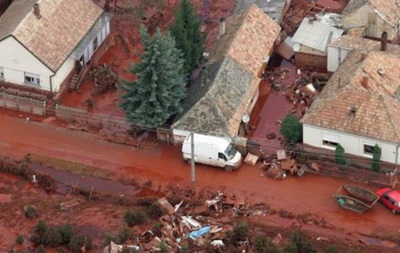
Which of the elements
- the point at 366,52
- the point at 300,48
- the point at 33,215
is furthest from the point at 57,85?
the point at 366,52

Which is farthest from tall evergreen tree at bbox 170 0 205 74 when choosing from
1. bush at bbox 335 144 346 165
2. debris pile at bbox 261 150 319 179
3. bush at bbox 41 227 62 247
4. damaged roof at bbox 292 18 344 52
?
bush at bbox 41 227 62 247

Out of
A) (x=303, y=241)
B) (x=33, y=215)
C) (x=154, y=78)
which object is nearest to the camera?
(x=303, y=241)

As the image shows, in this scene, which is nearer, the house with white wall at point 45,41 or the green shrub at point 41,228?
the green shrub at point 41,228

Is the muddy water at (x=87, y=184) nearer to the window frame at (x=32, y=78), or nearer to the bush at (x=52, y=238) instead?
the bush at (x=52, y=238)

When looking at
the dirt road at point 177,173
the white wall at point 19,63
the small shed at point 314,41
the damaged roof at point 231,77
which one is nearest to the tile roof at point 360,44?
the small shed at point 314,41

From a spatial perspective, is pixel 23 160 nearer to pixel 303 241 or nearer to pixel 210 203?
pixel 210 203

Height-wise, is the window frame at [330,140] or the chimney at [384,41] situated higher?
the chimney at [384,41]

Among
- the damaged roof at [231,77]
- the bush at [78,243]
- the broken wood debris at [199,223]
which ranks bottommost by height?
the bush at [78,243]

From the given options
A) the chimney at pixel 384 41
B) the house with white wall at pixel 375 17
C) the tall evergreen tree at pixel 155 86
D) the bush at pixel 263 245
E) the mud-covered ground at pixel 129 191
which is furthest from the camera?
the house with white wall at pixel 375 17
